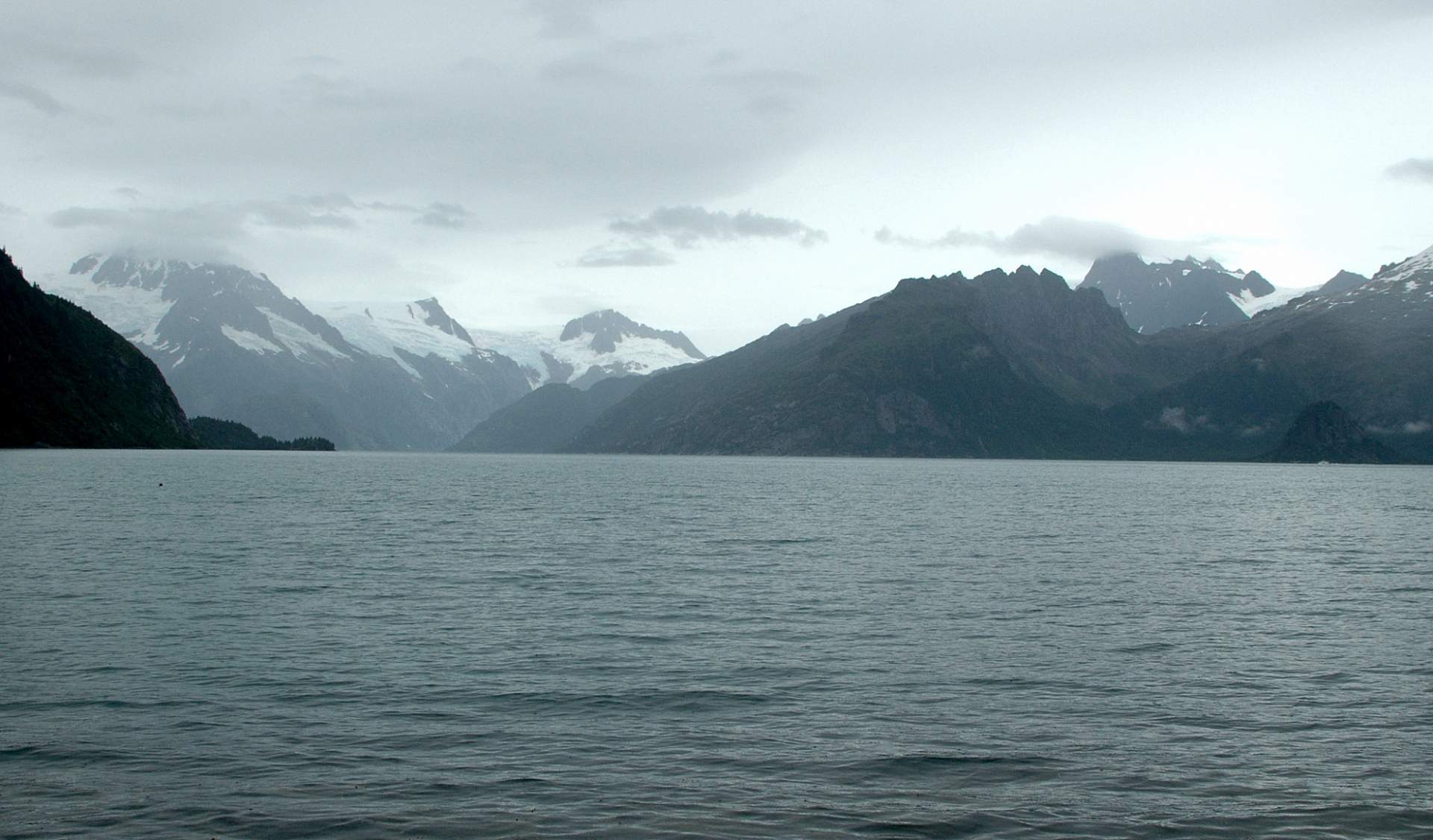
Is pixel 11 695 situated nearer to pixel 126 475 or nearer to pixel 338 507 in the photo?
pixel 338 507

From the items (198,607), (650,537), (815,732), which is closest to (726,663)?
(815,732)

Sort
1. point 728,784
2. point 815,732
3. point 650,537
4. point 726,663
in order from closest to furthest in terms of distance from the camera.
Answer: point 728,784
point 815,732
point 726,663
point 650,537

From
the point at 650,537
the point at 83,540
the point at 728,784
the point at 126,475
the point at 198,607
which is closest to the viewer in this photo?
the point at 728,784

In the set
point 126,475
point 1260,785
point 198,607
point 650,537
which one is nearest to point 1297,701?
point 1260,785

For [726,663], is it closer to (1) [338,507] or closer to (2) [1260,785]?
(2) [1260,785]

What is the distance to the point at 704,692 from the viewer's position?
36.8m

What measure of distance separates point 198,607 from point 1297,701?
145ft

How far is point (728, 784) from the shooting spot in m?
27.2

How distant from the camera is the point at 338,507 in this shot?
12756 centimetres

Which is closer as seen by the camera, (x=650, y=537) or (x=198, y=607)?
(x=198, y=607)

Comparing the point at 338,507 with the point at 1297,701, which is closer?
the point at 1297,701

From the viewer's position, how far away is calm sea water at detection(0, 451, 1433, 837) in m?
25.6

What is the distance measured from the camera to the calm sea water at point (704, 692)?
25.6m

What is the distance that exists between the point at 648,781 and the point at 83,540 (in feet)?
217
